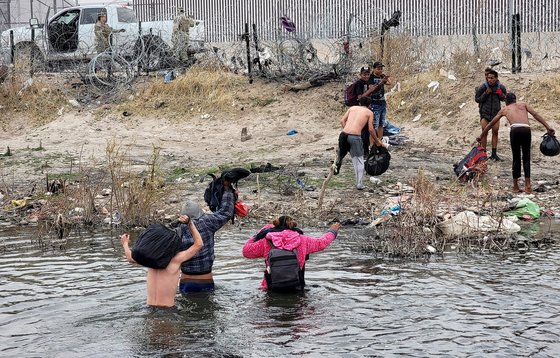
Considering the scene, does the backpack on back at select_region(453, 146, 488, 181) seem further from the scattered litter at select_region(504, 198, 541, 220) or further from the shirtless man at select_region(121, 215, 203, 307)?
the shirtless man at select_region(121, 215, 203, 307)

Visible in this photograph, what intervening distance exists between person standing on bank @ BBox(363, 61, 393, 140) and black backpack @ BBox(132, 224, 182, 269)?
7.86 m

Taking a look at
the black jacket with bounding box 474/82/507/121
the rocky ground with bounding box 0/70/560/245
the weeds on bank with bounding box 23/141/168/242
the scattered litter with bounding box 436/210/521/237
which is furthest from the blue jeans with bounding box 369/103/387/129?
the scattered litter with bounding box 436/210/521/237

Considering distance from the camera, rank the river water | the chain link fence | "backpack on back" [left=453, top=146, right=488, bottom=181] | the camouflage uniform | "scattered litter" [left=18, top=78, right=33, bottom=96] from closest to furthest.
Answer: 1. the river water
2. "backpack on back" [left=453, top=146, right=488, bottom=181]
3. the chain link fence
4. "scattered litter" [left=18, top=78, right=33, bottom=96]
5. the camouflage uniform

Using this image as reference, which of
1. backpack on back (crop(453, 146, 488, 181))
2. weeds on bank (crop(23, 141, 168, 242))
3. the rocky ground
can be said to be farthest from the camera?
backpack on back (crop(453, 146, 488, 181))

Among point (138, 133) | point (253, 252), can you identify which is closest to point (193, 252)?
point (253, 252)

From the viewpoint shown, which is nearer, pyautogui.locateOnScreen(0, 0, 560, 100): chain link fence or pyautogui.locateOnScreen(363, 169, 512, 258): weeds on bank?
pyautogui.locateOnScreen(363, 169, 512, 258): weeds on bank

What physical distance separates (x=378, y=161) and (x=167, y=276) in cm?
664

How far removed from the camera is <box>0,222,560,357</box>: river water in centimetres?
779

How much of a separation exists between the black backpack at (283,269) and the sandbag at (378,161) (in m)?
5.78

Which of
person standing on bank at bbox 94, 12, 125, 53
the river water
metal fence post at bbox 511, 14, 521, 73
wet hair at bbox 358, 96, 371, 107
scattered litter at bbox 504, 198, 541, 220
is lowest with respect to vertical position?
the river water

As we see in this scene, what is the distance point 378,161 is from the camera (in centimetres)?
1463

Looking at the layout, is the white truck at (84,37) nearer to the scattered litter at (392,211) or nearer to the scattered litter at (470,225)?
the scattered litter at (392,211)

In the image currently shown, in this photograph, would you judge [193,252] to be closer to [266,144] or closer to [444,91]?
[266,144]

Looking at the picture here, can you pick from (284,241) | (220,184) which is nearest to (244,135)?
(220,184)
